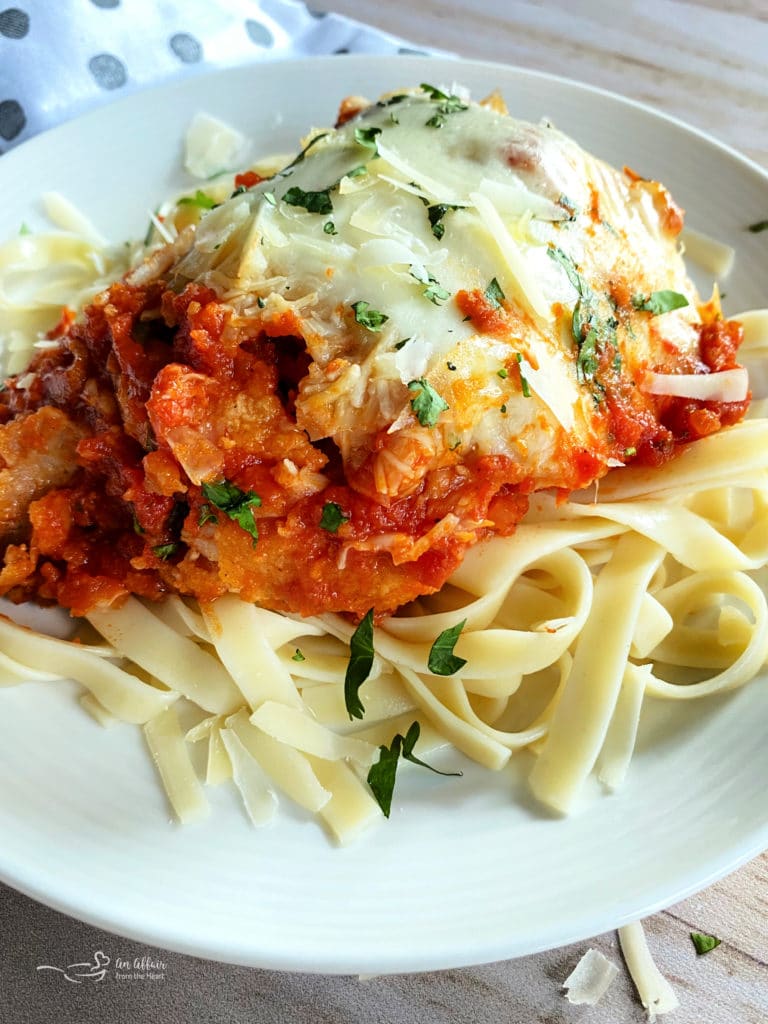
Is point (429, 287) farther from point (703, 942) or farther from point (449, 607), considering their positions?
point (703, 942)

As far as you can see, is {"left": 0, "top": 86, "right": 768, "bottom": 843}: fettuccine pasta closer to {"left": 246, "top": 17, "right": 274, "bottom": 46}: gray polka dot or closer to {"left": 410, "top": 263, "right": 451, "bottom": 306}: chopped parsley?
{"left": 410, "top": 263, "right": 451, "bottom": 306}: chopped parsley

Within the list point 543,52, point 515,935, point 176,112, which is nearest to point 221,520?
point 515,935

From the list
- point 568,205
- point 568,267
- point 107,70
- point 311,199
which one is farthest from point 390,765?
point 107,70

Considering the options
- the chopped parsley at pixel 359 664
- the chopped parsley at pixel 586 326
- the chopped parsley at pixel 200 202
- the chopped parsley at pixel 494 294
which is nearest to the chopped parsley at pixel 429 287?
Answer: the chopped parsley at pixel 494 294

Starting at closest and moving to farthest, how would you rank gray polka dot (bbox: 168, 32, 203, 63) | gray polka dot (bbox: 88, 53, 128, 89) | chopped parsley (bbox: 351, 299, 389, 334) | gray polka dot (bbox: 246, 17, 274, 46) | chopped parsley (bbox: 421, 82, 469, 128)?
chopped parsley (bbox: 351, 299, 389, 334), chopped parsley (bbox: 421, 82, 469, 128), gray polka dot (bbox: 88, 53, 128, 89), gray polka dot (bbox: 168, 32, 203, 63), gray polka dot (bbox: 246, 17, 274, 46)

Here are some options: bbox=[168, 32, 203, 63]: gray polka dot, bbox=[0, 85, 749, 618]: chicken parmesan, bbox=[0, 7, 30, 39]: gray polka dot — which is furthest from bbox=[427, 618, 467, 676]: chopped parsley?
bbox=[0, 7, 30, 39]: gray polka dot
